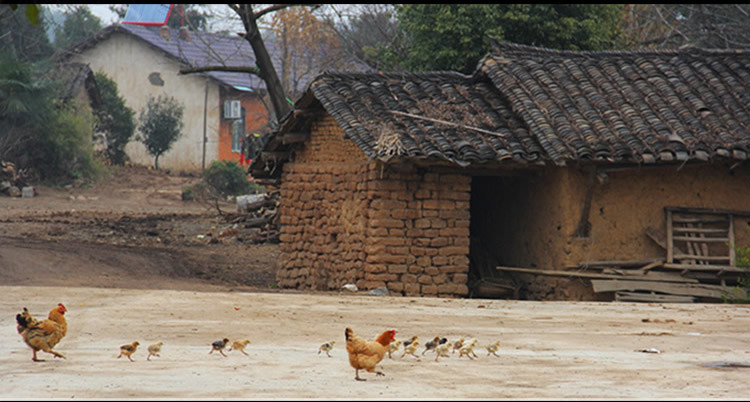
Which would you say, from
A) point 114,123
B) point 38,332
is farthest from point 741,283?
point 114,123

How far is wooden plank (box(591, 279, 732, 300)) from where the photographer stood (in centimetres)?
1327

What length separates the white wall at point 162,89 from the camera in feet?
127

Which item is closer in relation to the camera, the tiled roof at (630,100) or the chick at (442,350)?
the chick at (442,350)

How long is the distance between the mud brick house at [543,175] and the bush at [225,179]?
16244 millimetres

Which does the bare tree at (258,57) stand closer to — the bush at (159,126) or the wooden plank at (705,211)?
the wooden plank at (705,211)

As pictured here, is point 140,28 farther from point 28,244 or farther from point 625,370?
point 625,370

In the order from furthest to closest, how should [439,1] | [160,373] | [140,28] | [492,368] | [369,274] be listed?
[140,28]
[439,1]
[369,274]
[492,368]
[160,373]

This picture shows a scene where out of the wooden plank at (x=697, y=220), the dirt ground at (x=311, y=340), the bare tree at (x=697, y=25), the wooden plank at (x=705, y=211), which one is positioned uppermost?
the bare tree at (x=697, y=25)

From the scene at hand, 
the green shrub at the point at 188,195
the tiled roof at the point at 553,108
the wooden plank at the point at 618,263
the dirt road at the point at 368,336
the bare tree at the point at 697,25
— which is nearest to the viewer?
the dirt road at the point at 368,336

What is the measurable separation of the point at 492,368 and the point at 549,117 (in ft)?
24.2

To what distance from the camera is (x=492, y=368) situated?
7.05 meters

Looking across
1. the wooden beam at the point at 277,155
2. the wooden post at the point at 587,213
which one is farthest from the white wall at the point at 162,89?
the wooden post at the point at 587,213

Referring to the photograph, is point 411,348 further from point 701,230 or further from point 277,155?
point 277,155

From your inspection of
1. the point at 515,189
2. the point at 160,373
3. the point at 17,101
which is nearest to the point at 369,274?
the point at 515,189
